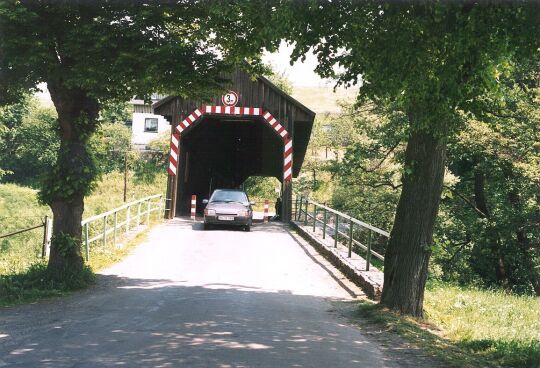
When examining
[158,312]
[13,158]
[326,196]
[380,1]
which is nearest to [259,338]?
[158,312]

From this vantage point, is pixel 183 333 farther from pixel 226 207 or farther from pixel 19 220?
pixel 19 220

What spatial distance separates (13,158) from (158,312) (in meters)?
67.1

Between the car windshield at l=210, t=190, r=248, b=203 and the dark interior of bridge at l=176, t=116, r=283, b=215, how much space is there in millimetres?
5139

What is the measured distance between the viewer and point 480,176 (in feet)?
88.0

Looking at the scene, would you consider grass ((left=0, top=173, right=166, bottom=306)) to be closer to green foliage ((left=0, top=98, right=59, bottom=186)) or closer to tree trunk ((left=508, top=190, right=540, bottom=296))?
green foliage ((left=0, top=98, right=59, bottom=186))

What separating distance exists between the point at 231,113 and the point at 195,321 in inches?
775

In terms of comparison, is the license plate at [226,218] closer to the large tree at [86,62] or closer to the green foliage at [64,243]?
the large tree at [86,62]

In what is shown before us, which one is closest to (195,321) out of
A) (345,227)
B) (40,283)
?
(40,283)

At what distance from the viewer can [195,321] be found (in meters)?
8.17

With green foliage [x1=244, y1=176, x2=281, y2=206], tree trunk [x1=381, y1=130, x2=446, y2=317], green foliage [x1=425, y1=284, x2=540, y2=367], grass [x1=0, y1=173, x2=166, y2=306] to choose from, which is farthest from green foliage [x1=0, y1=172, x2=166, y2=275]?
tree trunk [x1=381, y1=130, x2=446, y2=317]

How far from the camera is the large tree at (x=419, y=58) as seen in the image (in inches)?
288

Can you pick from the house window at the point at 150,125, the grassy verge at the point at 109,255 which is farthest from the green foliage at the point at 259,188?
the grassy verge at the point at 109,255

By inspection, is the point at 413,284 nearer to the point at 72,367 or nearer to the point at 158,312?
the point at 158,312

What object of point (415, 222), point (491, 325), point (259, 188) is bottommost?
point (491, 325)
